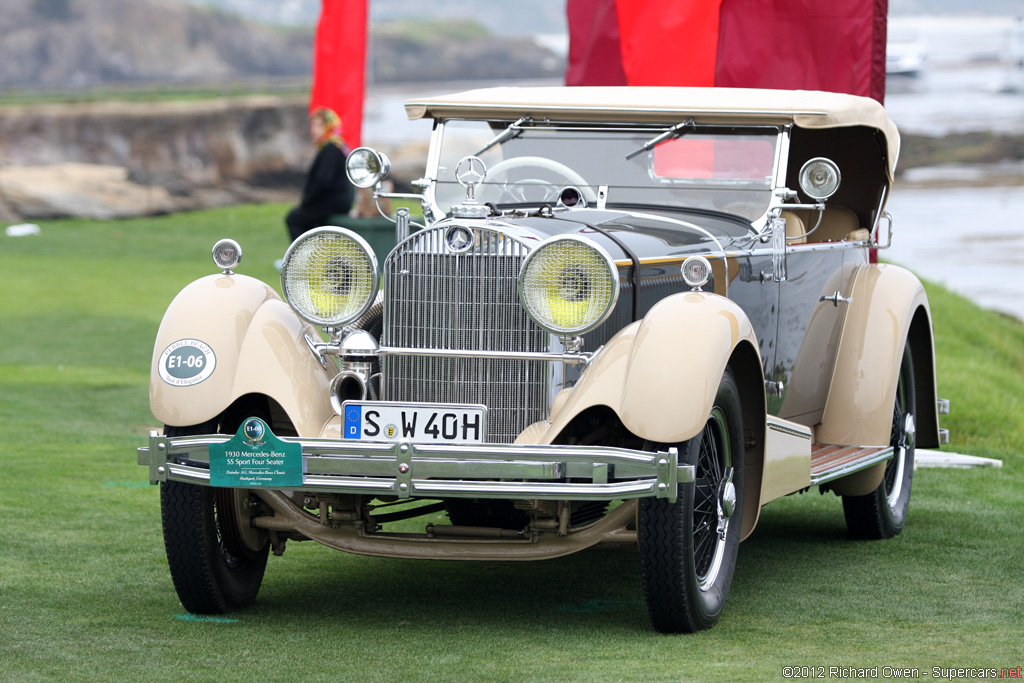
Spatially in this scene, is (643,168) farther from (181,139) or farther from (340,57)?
(181,139)

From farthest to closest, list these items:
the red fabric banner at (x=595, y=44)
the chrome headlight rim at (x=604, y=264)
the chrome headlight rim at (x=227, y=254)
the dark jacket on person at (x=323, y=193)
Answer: the dark jacket on person at (x=323, y=193) < the red fabric banner at (x=595, y=44) < the chrome headlight rim at (x=227, y=254) < the chrome headlight rim at (x=604, y=264)

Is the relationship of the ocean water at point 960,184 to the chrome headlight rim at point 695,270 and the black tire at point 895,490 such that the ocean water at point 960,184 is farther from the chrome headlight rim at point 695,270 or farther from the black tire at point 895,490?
the chrome headlight rim at point 695,270

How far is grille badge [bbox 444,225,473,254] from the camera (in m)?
5.05

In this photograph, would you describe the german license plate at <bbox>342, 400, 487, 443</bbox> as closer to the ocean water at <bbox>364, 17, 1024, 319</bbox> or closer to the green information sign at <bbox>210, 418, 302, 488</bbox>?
the green information sign at <bbox>210, 418, 302, 488</bbox>

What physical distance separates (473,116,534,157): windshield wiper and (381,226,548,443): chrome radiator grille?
1.37 meters

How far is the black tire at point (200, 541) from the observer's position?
16.5ft

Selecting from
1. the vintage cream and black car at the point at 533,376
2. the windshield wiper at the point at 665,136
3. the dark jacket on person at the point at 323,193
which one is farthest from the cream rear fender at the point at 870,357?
the dark jacket on person at the point at 323,193

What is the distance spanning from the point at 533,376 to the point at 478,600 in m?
0.96

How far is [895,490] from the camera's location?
7023 mm

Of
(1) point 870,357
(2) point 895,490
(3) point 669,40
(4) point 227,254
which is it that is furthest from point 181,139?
(4) point 227,254

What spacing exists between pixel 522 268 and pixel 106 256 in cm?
1589

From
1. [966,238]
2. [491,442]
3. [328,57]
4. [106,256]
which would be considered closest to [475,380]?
[491,442]

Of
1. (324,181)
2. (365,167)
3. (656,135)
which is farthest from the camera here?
(324,181)

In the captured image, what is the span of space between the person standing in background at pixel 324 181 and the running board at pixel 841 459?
7.16 meters
